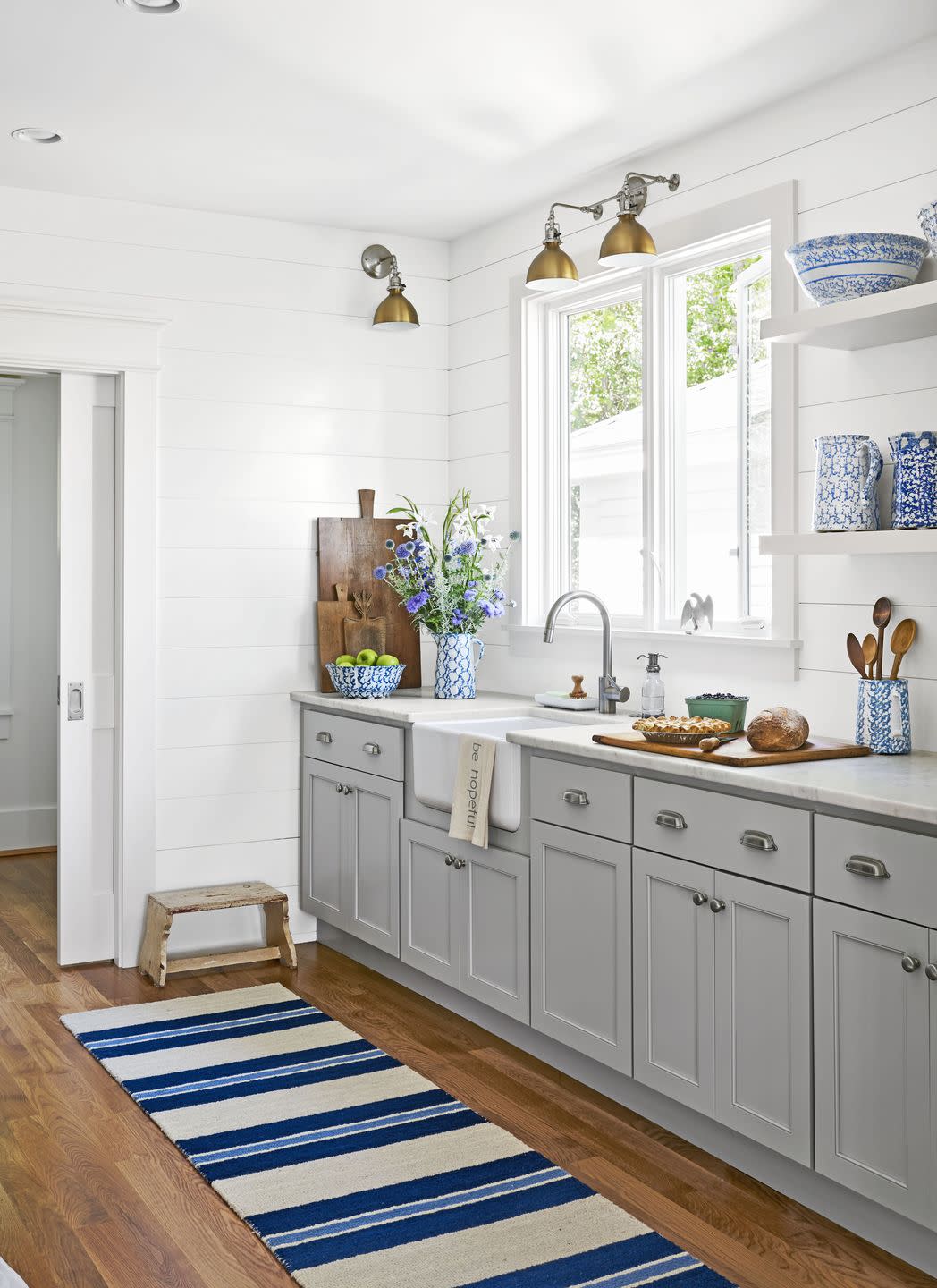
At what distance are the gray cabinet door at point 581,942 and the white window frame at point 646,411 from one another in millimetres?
774

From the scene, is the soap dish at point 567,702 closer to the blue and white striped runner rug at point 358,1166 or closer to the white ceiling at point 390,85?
the blue and white striped runner rug at point 358,1166

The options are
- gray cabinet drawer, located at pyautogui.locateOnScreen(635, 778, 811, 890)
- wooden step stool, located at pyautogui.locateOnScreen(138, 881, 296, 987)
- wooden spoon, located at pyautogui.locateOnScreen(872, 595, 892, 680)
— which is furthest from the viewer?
wooden step stool, located at pyautogui.locateOnScreen(138, 881, 296, 987)

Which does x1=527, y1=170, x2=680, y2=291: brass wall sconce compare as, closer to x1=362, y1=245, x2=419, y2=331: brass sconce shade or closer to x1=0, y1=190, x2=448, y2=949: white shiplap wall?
x1=362, y1=245, x2=419, y2=331: brass sconce shade

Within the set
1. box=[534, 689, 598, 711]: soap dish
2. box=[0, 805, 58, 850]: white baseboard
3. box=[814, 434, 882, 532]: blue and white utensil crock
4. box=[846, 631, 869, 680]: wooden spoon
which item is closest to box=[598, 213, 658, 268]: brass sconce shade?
box=[814, 434, 882, 532]: blue and white utensil crock

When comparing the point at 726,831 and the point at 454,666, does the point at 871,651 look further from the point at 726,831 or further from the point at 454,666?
the point at 454,666

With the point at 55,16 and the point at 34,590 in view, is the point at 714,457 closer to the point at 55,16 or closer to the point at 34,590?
the point at 55,16

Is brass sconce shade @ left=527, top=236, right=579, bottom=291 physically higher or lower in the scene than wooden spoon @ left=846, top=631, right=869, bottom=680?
higher

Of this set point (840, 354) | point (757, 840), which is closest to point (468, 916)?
point (757, 840)

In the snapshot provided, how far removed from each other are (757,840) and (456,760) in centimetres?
116

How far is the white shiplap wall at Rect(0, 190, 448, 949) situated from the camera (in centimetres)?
427

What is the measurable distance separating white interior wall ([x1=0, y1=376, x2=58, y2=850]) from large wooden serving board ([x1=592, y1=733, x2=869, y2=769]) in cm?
397

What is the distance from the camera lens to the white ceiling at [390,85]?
281cm

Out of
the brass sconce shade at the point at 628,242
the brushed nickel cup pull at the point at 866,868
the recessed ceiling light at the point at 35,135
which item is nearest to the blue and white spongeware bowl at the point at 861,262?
the brass sconce shade at the point at 628,242

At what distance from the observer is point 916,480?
2734 mm
